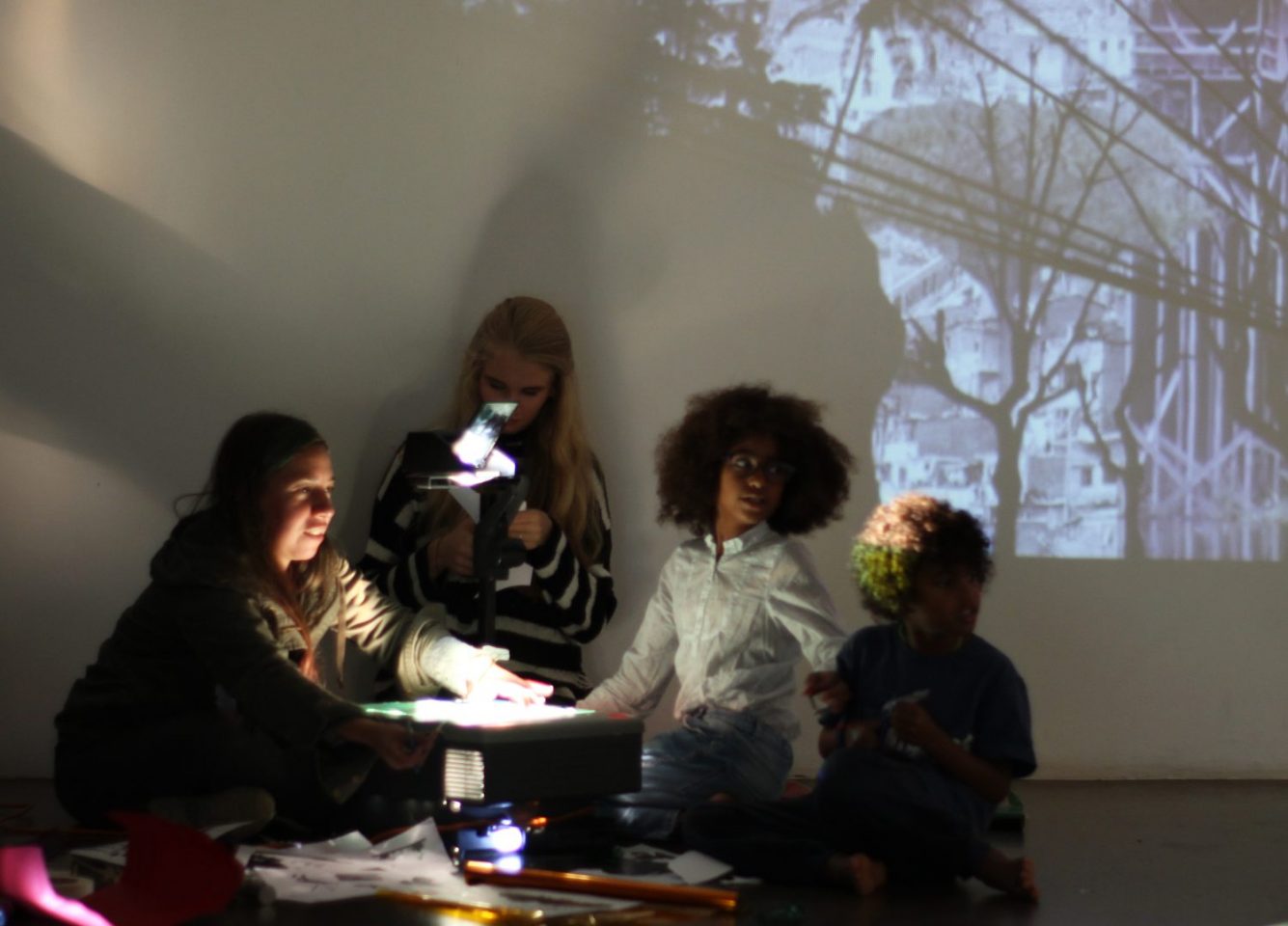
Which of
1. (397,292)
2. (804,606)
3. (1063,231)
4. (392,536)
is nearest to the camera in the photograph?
(804,606)

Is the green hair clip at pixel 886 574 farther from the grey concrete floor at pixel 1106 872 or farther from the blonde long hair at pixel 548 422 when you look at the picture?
the blonde long hair at pixel 548 422

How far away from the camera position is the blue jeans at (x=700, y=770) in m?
2.92

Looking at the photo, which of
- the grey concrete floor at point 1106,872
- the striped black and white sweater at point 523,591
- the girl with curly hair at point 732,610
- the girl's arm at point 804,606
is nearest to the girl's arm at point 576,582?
the striped black and white sweater at point 523,591

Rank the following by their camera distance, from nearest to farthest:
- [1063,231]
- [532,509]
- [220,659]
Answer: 1. [220,659]
2. [532,509]
3. [1063,231]

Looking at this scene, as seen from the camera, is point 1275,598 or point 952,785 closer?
point 952,785

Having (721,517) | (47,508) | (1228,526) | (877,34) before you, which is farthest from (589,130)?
(1228,526)

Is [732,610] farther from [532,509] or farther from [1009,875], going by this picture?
[1009,875]

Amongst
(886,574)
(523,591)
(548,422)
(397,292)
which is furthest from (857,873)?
(397,292)

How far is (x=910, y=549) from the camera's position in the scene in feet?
8.77

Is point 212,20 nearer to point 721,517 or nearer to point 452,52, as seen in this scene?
point 452,52

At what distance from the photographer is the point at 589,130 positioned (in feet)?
12.5

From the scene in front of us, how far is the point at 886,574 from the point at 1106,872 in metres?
0.66

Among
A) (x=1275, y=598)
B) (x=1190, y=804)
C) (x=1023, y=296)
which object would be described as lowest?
(x=1190, y=804)

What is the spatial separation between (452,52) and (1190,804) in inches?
92.6
